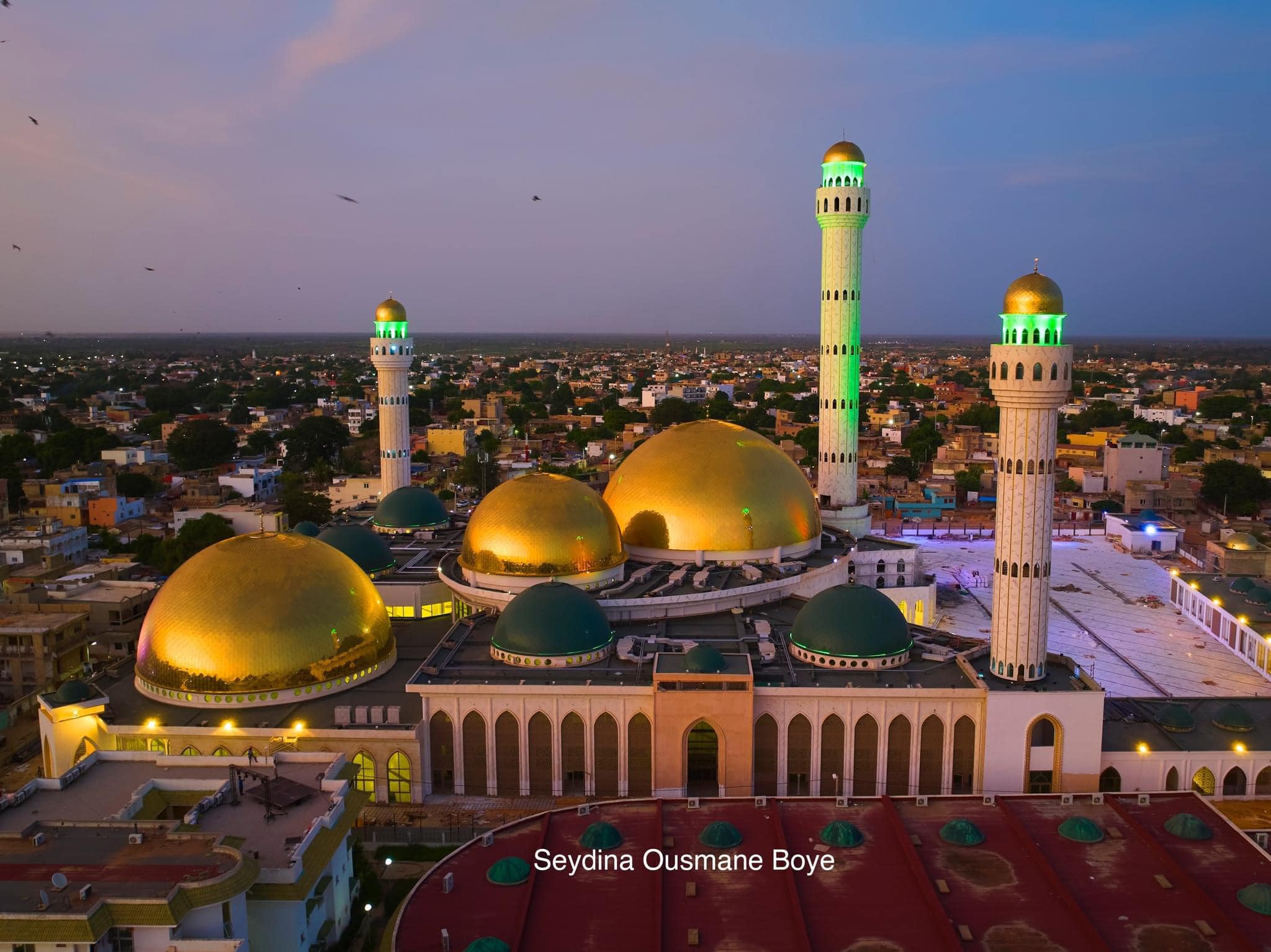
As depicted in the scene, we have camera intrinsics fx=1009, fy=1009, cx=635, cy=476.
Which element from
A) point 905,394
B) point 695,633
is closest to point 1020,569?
→ point 695,633

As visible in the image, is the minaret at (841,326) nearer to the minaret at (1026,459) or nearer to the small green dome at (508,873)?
the minaret at (1026,459)

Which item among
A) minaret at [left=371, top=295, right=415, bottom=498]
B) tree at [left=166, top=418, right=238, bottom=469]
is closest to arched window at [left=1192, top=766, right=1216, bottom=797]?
minaret at [left=371, top=295, right=415, bottom=498]

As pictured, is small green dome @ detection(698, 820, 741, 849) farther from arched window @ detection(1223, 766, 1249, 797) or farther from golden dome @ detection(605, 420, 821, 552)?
golden dome @ detection(605, 420, 821, 552)

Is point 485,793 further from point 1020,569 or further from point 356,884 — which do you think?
point 1020,569

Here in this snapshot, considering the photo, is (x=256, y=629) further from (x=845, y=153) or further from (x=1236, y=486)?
(x=1236, y=486)

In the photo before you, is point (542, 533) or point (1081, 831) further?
point (542, 533)

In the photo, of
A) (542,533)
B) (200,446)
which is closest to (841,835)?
(542,533)
